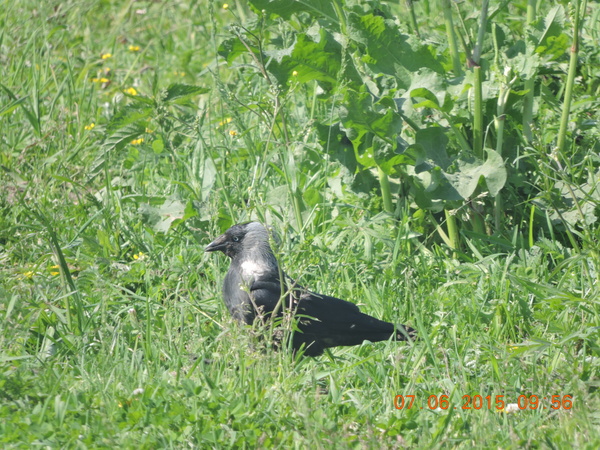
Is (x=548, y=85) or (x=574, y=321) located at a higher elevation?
(x=548, y=85)

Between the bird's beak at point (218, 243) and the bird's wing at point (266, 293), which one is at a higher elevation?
the bird's beak at point (218, 243)

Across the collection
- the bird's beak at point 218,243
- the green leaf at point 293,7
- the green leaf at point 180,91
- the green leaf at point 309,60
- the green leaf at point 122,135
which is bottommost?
the bird's beak at point 218,243

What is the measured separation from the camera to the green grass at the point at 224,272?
2.65 metres

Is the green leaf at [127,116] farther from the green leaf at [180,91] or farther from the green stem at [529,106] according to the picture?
the green stem at [529,106]

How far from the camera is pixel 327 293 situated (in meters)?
3.95

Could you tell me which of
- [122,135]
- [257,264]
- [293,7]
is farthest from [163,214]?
[293,7]

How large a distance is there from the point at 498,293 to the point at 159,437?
6.00 ft

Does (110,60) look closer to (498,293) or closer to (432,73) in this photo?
(432,73)

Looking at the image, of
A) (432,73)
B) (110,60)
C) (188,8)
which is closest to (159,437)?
(432,73)
